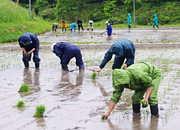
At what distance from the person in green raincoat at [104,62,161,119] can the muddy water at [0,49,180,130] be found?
0.31m

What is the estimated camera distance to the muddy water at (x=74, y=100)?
5965 mm

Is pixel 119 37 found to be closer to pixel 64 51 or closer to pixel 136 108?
pixel 64 51

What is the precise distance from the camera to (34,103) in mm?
7340

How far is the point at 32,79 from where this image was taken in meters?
10.2

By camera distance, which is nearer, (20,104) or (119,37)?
(20,104)

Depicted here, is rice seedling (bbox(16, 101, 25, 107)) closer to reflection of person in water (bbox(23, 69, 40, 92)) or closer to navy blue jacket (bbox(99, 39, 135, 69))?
reflection of person in water (bbox(23, 69, 40, 92))

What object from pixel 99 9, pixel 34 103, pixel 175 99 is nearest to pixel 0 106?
pixel 34 103

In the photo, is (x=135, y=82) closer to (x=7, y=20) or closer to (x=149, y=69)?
(x=149, y=69)

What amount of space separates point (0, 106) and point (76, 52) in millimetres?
4350

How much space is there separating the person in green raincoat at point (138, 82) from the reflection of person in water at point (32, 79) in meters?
3.18

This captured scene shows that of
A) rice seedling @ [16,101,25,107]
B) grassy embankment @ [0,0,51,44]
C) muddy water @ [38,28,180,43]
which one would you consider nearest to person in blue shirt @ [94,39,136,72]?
rice seedling @ [16,101,25,107]

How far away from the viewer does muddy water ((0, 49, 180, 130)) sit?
596 cm

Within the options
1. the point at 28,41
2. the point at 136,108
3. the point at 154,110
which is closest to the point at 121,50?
the point at 136,108

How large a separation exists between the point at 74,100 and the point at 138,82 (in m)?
2.11
